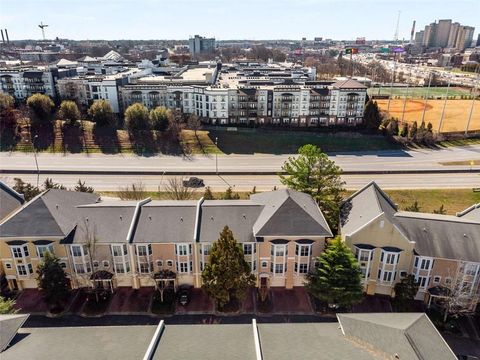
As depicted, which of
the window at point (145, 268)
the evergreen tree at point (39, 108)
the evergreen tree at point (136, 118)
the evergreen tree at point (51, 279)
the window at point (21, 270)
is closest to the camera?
the evergreen tree at point (51, 279)

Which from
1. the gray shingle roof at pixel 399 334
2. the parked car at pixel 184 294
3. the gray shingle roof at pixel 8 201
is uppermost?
the gray shingle roof at pixel 8 201

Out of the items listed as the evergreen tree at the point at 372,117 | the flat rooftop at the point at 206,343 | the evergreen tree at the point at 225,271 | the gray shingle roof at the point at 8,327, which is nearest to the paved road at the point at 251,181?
the evergreen tree at the point at 372,117

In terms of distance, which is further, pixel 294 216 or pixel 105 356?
pixel 294 216

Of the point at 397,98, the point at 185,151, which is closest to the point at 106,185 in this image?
the point at 185,151

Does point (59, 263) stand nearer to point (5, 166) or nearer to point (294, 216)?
point (294, 216)

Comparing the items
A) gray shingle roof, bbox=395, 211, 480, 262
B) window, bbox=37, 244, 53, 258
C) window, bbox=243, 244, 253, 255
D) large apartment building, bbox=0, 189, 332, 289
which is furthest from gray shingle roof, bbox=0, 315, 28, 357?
gray shingle roof, bbox=395, 211, 480, 262

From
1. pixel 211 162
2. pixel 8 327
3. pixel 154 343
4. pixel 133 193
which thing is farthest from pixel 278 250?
pixel 211 162

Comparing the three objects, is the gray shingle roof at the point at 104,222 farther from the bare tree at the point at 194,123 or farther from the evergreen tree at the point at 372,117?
the evergreen tree at the point at 372,117

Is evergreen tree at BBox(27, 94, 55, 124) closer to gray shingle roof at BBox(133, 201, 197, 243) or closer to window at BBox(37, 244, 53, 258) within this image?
window at BBox(37, 244, 53, 258)
